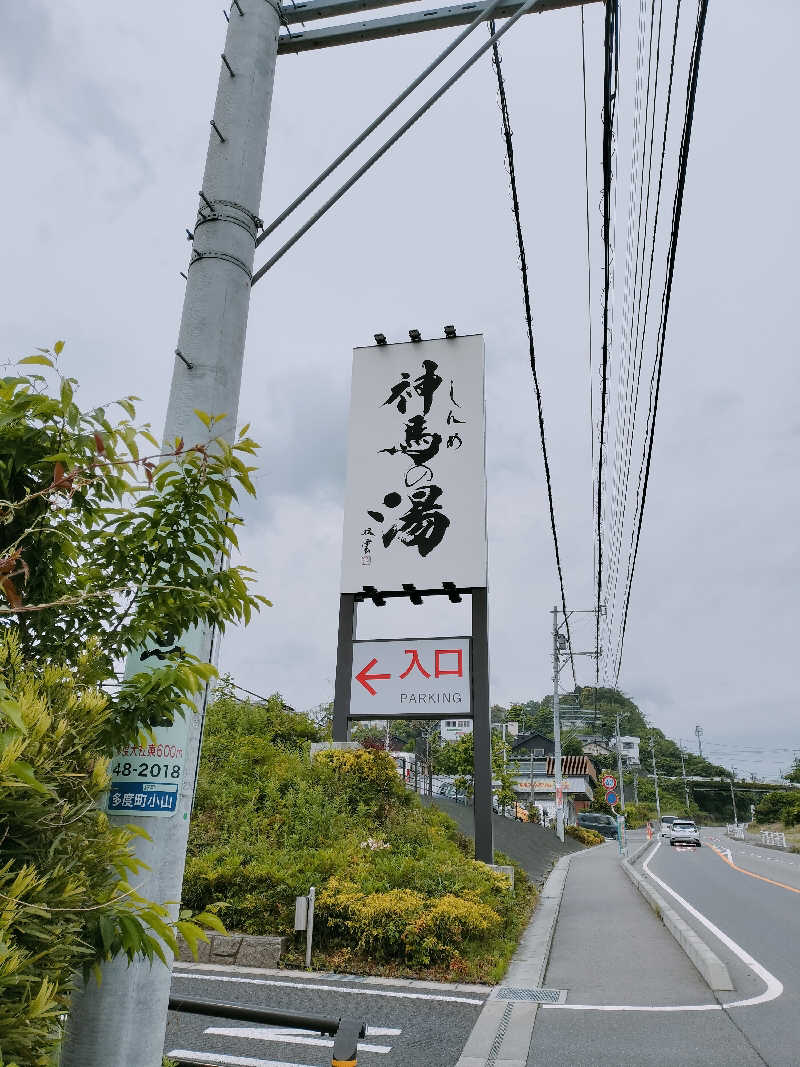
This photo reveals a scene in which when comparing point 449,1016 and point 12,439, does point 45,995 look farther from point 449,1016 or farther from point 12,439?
point 449,1016

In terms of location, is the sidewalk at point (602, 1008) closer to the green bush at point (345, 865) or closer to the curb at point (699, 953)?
the curb at point (699, 953)

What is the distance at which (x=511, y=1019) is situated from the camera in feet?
22.8

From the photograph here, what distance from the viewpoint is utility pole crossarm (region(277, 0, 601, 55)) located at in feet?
14.1

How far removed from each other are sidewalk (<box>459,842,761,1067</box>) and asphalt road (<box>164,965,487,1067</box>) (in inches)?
13.4

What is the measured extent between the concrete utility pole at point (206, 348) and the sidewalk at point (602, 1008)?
181 inches

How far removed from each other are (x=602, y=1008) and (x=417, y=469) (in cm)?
908

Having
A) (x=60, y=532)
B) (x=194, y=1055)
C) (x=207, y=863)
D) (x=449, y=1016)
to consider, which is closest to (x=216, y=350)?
(x=60, y=532)

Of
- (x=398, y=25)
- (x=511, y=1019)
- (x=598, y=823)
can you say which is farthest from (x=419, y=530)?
(x=598, y=823)

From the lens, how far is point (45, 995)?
64.3 inches

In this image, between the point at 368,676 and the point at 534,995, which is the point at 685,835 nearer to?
the point at 368,676

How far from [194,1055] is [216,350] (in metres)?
5.99

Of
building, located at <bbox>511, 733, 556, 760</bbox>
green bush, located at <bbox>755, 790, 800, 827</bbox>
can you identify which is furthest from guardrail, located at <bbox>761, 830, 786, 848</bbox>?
building, located at <bbox>511, 733, 556, 760</bbox>

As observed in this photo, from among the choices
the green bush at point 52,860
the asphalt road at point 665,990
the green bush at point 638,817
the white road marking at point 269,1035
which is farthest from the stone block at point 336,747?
the green bush at point 638,817

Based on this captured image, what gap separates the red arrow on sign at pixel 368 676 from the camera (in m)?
13.1
